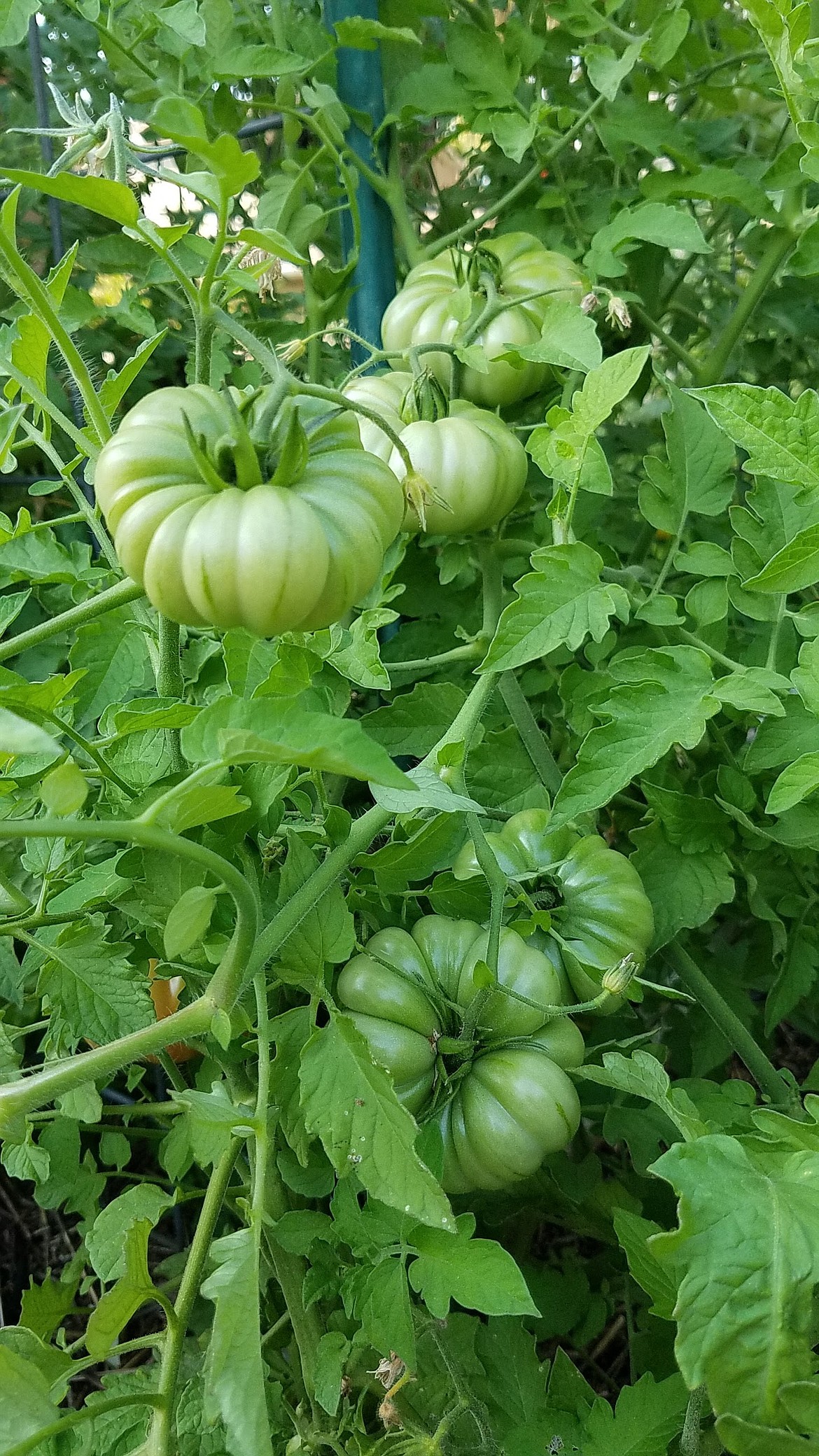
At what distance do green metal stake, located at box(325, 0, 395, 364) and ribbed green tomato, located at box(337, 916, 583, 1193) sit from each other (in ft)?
2.12

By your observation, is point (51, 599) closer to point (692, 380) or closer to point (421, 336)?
point (421, 336)

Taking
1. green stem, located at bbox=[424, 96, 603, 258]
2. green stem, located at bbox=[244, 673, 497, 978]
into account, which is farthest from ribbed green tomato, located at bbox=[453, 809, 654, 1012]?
green stem, located at bbox=[424, 96, 603, 258]

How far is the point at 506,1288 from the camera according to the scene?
0.56 metres

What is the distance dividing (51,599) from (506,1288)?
2.38 feet

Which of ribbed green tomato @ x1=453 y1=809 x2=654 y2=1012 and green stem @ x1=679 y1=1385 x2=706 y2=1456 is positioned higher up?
ribbed green tomato @ x1=453 y1=809 x2=654 y2=1012

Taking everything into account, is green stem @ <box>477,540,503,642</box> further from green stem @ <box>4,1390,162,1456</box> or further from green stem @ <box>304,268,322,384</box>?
green stem @ <box>4,1390,162,1456</box>

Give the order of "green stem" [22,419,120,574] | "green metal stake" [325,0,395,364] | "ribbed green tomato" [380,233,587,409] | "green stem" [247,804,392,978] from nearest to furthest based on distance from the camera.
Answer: "green stem" [247,804,392,978]
"green stem" [22,419,120,574]
"ribbed green tomato" [380,233,587,409]
"green metal stake" [325,0,395,364]

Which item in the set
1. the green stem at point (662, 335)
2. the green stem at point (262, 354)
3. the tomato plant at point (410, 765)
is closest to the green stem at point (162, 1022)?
the tomato plant at point (410, 765)

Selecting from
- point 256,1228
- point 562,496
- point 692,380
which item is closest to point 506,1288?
point 256,1228

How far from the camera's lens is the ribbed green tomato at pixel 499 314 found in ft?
3.01

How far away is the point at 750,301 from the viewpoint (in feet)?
3.27

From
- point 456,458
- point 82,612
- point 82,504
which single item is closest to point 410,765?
point 456,458

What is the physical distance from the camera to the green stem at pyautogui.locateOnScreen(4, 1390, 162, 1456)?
0.50m

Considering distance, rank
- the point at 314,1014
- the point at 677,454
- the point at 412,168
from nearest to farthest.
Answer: the point at 314,1014, the point at 677,454, the point at 412,168
